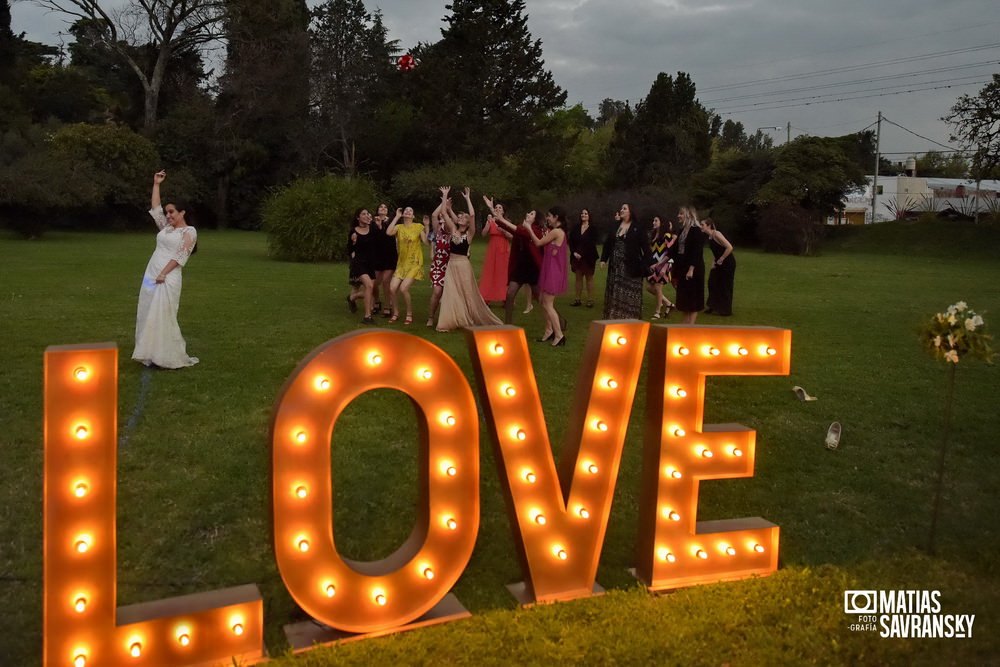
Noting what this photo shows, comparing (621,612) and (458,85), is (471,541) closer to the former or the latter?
(621,612)

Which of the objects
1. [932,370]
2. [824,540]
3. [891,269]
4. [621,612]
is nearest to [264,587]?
[621,612]

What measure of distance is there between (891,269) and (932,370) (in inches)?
799

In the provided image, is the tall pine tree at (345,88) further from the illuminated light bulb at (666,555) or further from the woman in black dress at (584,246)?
the illuminated light bulb at (666,555)

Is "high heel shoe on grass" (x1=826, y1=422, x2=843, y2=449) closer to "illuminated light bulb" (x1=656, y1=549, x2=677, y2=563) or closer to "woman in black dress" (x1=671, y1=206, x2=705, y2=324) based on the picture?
"illuminated light bulb" (x1=656, y1=549, x2=677, y2=563)

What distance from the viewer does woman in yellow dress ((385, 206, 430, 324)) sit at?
1302cm

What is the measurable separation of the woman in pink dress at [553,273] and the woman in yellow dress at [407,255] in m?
2.01

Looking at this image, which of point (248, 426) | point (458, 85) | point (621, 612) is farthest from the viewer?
point (458, 85)

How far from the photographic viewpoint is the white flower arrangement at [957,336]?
4.56 metres

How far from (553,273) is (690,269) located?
248 centimetres

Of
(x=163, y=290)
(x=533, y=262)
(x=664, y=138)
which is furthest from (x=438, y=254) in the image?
(x=664, y=138)

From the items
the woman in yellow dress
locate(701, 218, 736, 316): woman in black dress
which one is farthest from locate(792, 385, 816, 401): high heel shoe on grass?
the woman in yellow dress

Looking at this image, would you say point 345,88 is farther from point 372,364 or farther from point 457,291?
point 372,364

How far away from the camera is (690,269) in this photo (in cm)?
1275

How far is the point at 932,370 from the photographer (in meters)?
9.83
